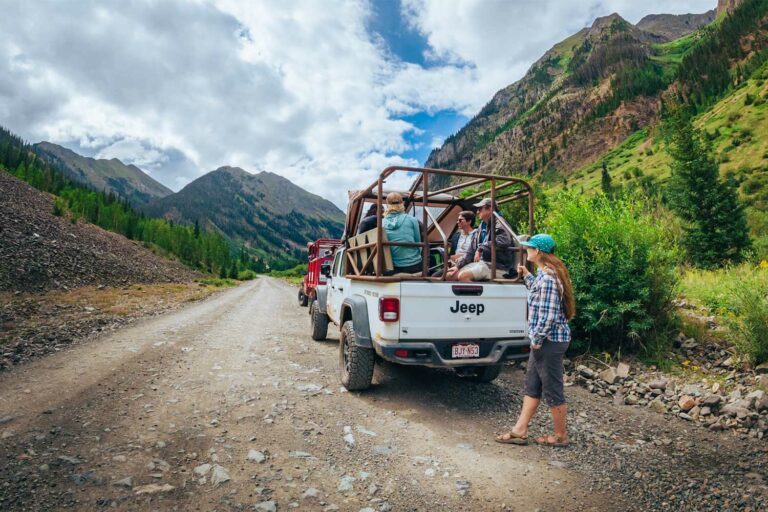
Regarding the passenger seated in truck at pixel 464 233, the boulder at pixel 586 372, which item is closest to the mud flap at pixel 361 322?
the passenger seated in truck at pixel 464 233

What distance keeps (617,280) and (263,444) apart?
22.5 ft

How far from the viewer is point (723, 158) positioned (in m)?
45.2

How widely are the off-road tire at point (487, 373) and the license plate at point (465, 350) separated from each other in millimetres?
1158

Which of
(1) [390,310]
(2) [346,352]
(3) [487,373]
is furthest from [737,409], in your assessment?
(2) [346,352]

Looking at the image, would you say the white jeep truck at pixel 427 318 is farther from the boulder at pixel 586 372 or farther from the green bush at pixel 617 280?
the green bush at pixel 617 280

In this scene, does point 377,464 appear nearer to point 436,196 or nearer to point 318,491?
point 318,491

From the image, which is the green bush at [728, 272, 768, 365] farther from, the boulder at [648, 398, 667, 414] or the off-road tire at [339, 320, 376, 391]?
the off-road tire at [339, 320, 376, 391]

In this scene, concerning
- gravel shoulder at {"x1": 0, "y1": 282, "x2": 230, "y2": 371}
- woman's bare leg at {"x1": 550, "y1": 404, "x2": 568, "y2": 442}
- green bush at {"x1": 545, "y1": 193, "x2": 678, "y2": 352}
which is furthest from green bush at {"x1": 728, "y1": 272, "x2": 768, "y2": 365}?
gravel shoulder at {"x1": 0, "y1": 282, "x2": 230, "y2": 371}

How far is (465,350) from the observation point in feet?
16.5

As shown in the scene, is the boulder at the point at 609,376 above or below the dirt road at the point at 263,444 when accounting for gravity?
above

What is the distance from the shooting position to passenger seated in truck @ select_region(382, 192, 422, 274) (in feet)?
18.2

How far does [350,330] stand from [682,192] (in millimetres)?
25135

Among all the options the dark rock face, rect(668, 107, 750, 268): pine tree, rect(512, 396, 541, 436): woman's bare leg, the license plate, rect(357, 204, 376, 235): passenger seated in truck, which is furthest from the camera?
the dark rock face

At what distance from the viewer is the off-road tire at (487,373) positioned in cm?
605
